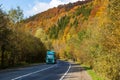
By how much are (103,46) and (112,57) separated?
67.5 inches

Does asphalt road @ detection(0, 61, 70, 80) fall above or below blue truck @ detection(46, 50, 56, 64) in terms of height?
below

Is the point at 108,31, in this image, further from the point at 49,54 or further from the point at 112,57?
the point at 49,54

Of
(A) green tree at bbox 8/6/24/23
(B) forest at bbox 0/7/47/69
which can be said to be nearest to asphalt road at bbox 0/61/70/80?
(B) forest at bbox 0/7/47/69

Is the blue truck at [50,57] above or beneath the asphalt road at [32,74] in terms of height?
above

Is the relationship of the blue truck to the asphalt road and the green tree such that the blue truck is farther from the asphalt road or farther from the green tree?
the asphalt road

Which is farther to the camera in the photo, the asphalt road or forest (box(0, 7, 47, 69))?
forest (box(0, 7, 47, 69))

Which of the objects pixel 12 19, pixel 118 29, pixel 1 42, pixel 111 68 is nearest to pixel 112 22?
pixel 118 29

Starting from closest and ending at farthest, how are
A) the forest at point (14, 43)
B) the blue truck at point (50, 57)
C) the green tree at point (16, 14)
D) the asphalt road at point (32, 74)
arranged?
the asphalt road at point (32, 74)
the forest at point (14, 43)
the green tree at point (16, 14)
the blue truck at point (50, 57)

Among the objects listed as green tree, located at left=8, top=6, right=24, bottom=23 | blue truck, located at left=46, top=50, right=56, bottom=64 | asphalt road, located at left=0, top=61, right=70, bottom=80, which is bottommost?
asphalt road, located at left=0, top=61, right=70, bottom=80

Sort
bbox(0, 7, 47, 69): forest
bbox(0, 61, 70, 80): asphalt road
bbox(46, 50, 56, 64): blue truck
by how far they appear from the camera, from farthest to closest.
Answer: bbox(46, 50, 56, 64): blue truck
bbox(0, 7, 47, 69): forest
bbox(0, 61, 70, 80): asphalt road

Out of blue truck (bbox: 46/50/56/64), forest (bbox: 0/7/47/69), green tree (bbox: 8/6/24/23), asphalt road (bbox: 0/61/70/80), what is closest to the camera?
asphalt road (bbox: 0/61/70/80)

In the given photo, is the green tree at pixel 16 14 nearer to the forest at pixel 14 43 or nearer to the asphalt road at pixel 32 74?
the forest at pixel 14 43

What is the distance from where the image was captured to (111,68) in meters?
21.7

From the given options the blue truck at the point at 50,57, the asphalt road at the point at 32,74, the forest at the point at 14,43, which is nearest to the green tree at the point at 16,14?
the forest at the point at 14,43
